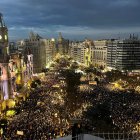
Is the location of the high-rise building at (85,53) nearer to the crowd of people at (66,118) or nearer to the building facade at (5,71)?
the building facade at (5,71)

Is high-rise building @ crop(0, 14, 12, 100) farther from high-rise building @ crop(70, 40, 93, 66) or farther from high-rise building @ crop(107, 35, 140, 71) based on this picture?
high-rise building @ crop(70, 40, 93, 66)

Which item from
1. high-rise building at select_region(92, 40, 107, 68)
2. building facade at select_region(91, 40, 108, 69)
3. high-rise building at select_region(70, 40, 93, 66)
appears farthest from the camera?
high-rise building at select_region(70, 40, 93, 66)

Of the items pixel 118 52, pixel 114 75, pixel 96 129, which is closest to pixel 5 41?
pixel 96 129

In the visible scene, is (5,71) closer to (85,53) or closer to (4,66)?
(4,66)

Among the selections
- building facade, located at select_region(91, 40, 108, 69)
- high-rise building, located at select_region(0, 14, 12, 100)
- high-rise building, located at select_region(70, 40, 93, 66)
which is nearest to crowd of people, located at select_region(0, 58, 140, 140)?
high-rise building, located at select_region(0, 14, 12, 100)

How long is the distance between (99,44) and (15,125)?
12016 cm

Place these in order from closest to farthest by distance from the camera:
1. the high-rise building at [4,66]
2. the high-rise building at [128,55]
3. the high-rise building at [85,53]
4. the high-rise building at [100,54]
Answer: the high-rise building at [4,66], the high-rise building at [128,55], the high-rise building at [100,54], the high-rise building at [85,53]

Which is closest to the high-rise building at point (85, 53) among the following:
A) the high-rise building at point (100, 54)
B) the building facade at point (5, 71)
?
the high-rise building at point (100, 54)

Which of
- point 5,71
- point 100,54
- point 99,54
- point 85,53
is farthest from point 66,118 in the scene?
point 85,53

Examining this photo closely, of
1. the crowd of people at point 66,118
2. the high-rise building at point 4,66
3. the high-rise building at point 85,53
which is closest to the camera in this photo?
the crowd of people at point 66,118

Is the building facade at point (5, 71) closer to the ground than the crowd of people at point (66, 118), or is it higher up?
higher up

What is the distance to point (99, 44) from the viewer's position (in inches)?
5994

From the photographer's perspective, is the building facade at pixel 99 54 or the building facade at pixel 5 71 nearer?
the building facade at pixel 5 71

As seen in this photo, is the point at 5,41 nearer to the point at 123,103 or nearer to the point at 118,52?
the point at 123,103
